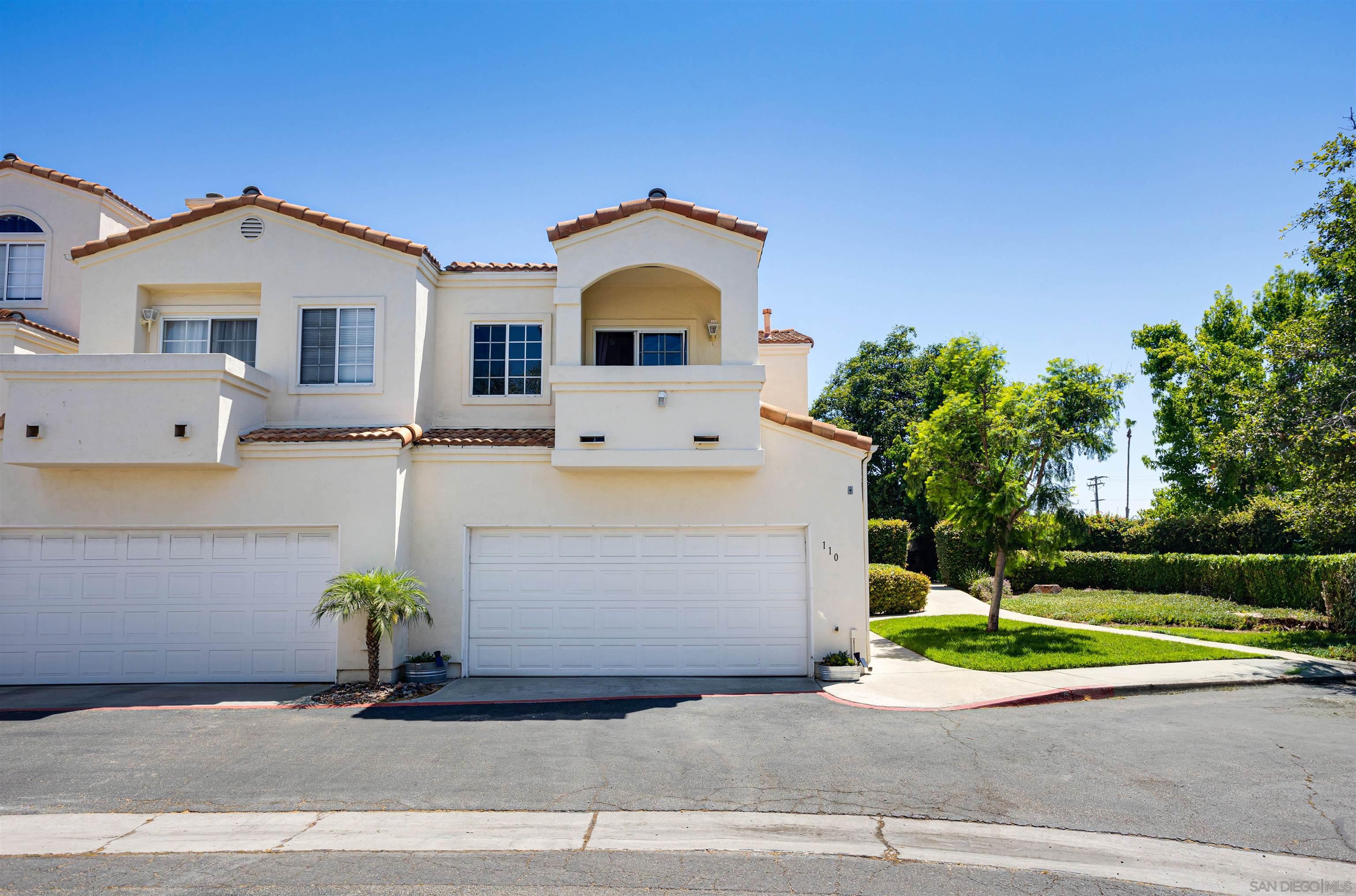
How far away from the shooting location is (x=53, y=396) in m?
12.4

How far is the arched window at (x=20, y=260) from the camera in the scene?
17.8 meters

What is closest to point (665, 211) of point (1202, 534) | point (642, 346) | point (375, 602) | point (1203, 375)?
point (642, 346)

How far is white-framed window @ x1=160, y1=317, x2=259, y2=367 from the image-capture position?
47.9 ft

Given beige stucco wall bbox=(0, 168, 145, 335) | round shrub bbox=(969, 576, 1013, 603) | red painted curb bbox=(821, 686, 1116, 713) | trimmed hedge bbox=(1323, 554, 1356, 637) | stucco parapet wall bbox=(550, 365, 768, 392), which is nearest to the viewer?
red painted curb bbox=(821, 686, 1116, 713)

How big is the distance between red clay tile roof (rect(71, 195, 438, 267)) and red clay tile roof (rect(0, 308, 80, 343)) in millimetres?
2067

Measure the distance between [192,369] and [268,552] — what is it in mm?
2966

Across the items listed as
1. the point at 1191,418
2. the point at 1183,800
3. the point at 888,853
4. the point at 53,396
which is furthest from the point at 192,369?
the point at 1191,418

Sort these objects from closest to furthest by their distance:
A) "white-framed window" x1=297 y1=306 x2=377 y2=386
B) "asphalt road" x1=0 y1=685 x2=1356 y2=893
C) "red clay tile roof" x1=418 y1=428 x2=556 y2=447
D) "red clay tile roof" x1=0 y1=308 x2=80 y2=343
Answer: "asphalt road" x1=0 y1=685 x2=1356 y2=893, "red clay tile roof" x1=418 y1=428 x2=556 y2=447, "white-framed window" x1=297 y1=306 x2=377 y2=386, "red clay tile roof" x1=0 y1=308 x2=80 y2=343

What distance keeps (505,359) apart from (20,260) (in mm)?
11684

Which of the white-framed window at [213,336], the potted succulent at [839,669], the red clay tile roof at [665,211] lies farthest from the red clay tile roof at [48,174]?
the potted succulent at [839,669]

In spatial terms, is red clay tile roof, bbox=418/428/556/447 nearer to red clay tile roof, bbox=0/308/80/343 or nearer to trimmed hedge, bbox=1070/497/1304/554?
red clay tile roof, bbox=0/308/80/343

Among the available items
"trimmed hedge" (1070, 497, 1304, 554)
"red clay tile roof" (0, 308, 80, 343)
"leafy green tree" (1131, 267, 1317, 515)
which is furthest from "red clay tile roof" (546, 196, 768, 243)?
"leafy green tree" (1131, 267, 1317, 515)

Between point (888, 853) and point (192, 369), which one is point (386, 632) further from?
point (888, 853)

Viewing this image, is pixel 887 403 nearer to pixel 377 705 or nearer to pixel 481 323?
pixel 481 323
